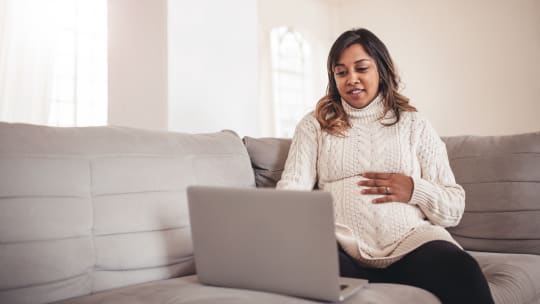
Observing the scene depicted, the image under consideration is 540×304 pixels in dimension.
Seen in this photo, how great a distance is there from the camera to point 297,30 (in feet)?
15.8

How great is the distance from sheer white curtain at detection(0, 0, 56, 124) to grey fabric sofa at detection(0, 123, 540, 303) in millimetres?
1708

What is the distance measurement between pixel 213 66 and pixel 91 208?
113 cm

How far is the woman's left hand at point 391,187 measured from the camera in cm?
132

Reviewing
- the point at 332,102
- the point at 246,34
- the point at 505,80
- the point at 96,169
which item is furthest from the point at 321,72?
the point at 96,169

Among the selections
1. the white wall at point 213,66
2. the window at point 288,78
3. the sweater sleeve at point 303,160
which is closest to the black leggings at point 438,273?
the sweater sleeve at point 303,160

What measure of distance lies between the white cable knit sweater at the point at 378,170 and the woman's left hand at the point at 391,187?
15 mm

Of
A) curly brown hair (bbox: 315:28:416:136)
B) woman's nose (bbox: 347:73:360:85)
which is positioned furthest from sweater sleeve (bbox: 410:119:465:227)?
woman's nose (bbox: 347:73:360:85)

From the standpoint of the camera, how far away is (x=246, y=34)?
230 cm

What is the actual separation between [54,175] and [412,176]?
97 centimetres

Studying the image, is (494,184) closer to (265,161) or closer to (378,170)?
(378,170)

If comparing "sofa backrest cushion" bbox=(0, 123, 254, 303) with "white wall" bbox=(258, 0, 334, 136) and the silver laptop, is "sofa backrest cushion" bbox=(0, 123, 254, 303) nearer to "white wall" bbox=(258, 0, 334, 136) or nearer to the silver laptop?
the silver laptop

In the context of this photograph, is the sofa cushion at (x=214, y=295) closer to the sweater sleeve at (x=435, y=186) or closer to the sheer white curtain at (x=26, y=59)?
the sweater sleeve at (x=435, y=186)

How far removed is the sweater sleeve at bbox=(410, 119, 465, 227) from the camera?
1.32 m

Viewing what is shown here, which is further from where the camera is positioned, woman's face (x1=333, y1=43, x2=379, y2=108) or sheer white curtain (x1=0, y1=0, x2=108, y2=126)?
sheer white curtain (x1=0, y1=0, x2=108, y2=126)
